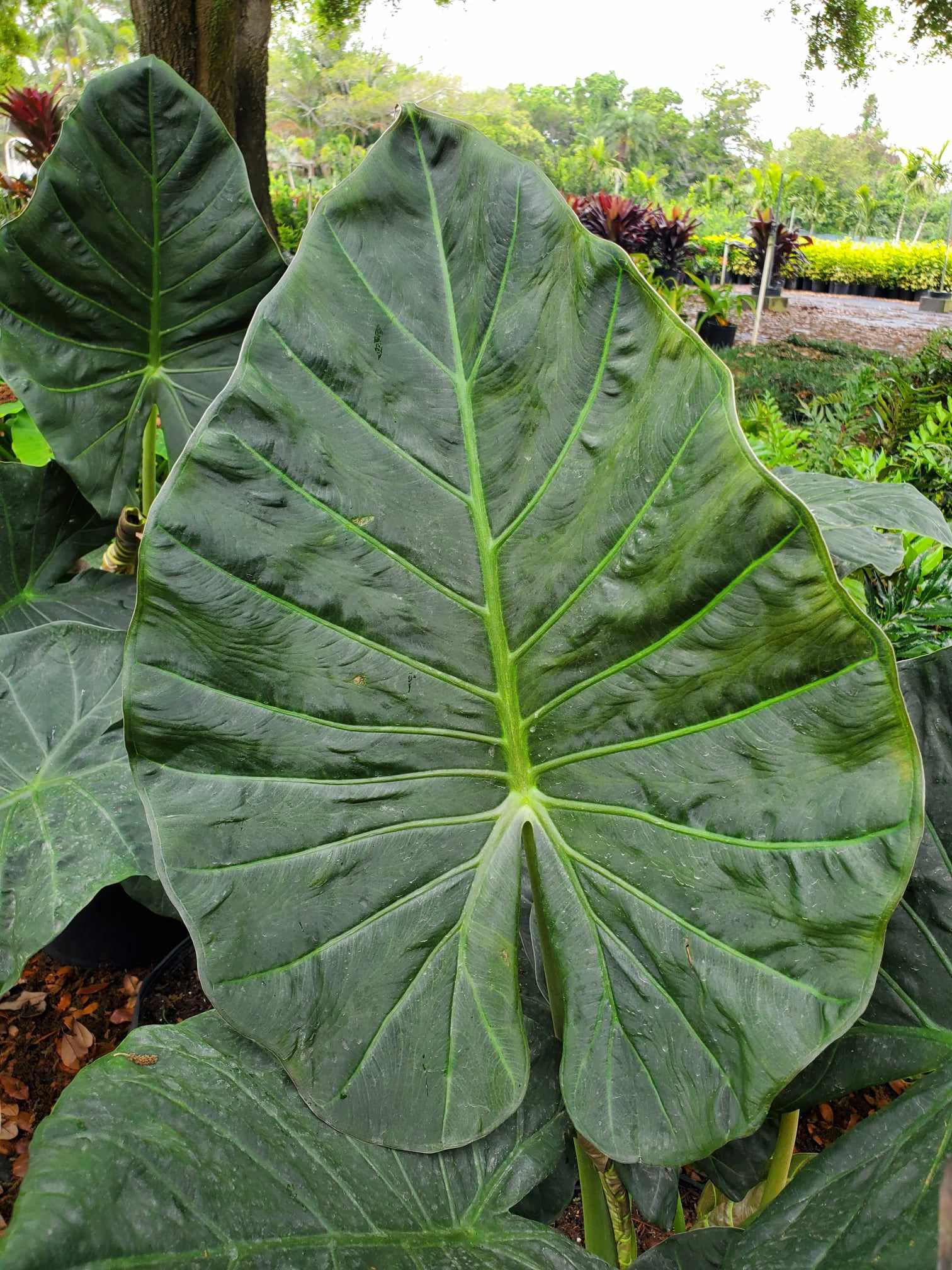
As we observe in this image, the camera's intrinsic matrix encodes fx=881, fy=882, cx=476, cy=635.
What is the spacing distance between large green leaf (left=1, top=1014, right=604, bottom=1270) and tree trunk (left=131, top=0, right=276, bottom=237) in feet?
6.84

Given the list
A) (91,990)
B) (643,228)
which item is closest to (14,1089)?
(91,990)

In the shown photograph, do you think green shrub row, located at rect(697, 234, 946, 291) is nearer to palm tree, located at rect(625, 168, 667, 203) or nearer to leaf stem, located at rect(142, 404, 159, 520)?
palm tree, located at rect(625, 168, 667, 203)

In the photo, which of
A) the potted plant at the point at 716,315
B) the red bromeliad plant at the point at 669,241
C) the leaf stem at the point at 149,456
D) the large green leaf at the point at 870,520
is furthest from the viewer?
the red bromeliad plant at the point at 669,241

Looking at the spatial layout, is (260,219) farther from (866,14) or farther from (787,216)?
(787,216)

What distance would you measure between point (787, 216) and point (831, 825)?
22.7 m

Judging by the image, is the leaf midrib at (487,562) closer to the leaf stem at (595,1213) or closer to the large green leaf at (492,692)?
the large green leaf at (492,692)

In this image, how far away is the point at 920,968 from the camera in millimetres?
698

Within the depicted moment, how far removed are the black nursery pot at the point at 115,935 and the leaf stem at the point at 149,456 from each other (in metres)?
0.66

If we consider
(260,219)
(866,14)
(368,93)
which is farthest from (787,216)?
(260,219)

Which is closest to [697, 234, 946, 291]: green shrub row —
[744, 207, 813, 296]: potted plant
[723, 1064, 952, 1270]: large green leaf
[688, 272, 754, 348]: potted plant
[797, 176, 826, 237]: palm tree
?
[744, 207, 813, 296]: potted plant

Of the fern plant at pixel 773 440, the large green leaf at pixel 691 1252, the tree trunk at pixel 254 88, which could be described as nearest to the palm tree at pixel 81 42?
the tree trunk at pixel 254 88

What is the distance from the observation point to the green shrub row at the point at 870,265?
12.6 meters

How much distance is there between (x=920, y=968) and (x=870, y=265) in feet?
47.7

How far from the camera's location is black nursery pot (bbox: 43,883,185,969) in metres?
1.50
